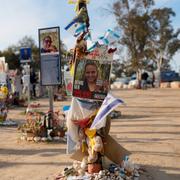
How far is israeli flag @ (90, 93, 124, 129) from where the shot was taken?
6176 millimetres

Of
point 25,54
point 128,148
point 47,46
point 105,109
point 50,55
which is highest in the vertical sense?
point 25,54

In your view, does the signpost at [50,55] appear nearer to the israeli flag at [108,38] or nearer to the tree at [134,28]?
the israeli flag at [108,38]

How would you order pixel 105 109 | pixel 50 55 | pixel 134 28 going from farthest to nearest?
pixel 134 28 < pixel 50 55 < pixel 105 109

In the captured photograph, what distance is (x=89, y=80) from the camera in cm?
670

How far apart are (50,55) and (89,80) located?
3.79 meters

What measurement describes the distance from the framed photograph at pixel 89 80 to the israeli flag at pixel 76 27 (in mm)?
569

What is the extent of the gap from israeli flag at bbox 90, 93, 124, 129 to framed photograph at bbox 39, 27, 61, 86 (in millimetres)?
4121

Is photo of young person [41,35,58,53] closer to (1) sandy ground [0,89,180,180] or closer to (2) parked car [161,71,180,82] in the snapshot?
(1) sandy ground [0,89,180,180]

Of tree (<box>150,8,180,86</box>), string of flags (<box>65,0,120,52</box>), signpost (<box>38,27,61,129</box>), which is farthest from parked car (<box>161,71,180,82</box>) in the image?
string of flags (<box>65,0,120,52</box>)

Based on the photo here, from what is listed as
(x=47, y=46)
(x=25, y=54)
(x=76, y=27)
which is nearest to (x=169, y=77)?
(x=25, y=54)

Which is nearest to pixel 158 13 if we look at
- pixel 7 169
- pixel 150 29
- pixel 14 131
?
pixel 150 29

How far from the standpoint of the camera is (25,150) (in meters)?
9.40

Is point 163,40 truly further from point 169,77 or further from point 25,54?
point 25,54

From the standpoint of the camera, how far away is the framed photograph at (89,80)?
21.9 ft
